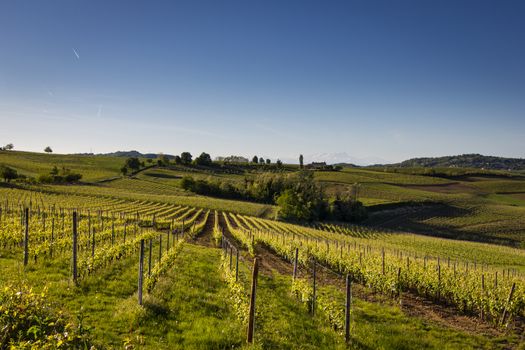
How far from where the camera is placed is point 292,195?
85.4 meters

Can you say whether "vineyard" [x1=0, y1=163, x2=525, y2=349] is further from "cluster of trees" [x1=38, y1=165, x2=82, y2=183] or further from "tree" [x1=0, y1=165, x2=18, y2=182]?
"cluster of trees" [x1=38, y1=165, x2=82, y2=183]

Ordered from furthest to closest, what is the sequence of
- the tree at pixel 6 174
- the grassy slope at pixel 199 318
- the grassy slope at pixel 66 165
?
1. the grassy slope at pixel 66 165
2. the tree at pixel 6 174
3. the grassy slope at pixel 199 318

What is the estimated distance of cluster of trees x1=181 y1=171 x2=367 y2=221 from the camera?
83375mm

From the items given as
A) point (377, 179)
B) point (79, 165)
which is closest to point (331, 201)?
point (377, 179)

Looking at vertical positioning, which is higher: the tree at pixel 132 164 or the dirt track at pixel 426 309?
the tree at pixel 132 164

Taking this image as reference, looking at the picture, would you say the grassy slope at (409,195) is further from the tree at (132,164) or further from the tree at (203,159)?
the tree at (203,159)

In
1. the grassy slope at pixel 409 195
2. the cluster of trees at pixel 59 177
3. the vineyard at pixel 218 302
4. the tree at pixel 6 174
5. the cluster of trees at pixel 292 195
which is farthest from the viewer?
the cluster of trees at pixel 59 177

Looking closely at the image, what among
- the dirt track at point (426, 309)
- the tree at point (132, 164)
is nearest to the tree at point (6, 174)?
the tree at point (132, 164)

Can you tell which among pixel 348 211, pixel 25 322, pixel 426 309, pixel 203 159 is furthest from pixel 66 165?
pixel 25 322

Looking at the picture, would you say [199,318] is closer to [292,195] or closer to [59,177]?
[292,195]

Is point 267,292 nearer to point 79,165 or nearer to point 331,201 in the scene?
point 331,201

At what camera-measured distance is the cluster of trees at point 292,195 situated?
83375 mm

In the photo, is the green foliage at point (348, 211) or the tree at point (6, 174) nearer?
the tree at point (6, 174)

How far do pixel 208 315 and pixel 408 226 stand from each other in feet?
276
